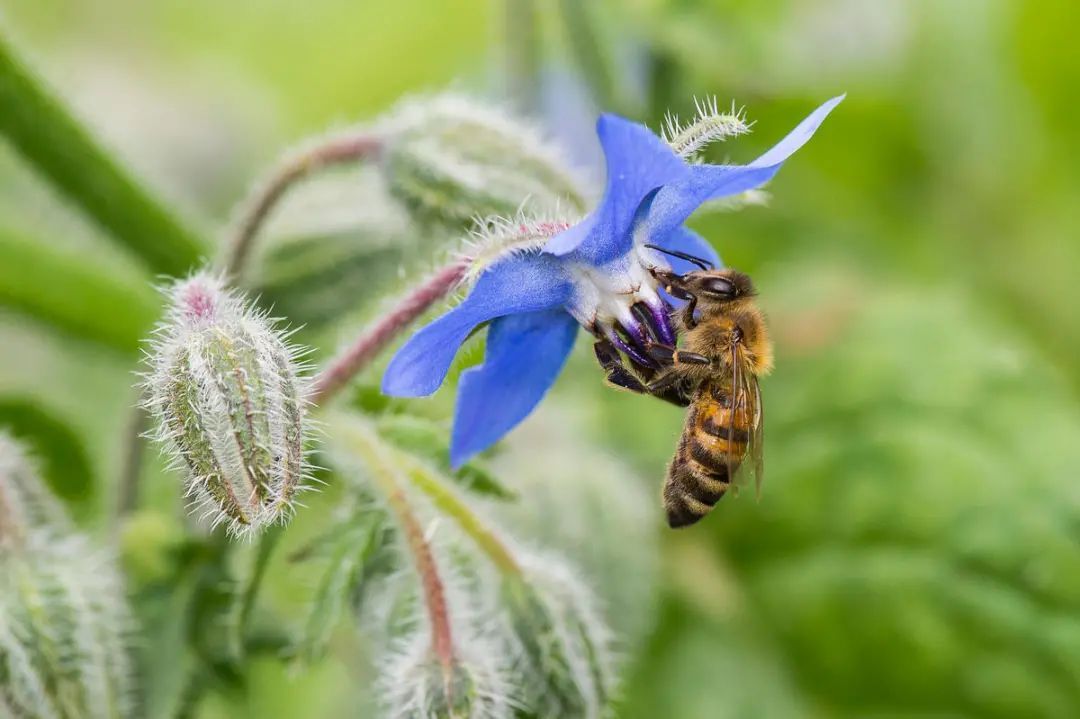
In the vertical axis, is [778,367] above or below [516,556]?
above

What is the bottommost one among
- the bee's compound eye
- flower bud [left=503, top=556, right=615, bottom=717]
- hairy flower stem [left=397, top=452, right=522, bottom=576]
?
flower bud [left=503, top=556, right=615, bottom=717]

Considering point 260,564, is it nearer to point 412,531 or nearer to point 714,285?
point 412,531

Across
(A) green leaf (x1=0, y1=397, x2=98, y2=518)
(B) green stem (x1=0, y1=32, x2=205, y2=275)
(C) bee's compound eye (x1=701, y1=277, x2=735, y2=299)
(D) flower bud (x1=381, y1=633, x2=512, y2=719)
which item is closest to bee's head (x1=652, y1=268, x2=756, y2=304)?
(C) bee's compound eye (x1=701, y1=277, x2=735, y2=299)

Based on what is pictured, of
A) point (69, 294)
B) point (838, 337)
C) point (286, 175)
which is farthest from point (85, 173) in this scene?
point (838, 337)

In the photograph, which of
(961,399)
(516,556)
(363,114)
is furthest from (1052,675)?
→ (363,114)

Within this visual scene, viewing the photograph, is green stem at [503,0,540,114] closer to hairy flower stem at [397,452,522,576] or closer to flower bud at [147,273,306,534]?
hairy flower stem at [397,452,522,576]

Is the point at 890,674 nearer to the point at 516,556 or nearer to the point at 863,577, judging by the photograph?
the point at 863,577
